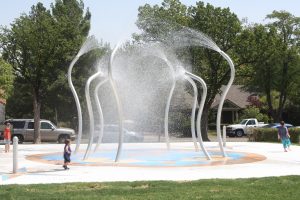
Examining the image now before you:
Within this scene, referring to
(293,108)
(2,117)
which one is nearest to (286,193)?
(293,108)

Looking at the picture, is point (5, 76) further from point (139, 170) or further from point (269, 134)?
point (269, 134)

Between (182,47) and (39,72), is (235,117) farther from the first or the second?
(39,72)

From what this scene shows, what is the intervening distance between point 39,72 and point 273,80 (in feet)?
73.9

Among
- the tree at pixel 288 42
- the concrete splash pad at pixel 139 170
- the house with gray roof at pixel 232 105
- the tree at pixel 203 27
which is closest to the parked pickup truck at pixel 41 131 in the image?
the tree at pixel 203 27

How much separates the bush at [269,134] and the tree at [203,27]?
3.58 meters

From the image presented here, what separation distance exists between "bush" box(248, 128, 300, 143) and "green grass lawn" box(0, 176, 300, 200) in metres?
20.7

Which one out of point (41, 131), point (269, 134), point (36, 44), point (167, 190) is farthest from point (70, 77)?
point (269, 134)

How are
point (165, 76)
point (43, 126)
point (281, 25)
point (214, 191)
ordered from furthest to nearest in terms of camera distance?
1. point (281, 25)
2. point (165, 76)
3. point (43, 126)
4. point (214, 191)

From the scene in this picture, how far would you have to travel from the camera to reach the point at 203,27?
33188mm

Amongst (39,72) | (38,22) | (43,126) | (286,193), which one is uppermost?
(38,22)

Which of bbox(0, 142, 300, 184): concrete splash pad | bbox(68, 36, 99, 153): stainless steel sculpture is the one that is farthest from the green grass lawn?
bbox(68, 36, 99, 153): stainless steel sculpture

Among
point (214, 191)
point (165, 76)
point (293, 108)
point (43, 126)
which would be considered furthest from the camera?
point (293, 108)

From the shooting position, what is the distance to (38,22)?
32.1 m

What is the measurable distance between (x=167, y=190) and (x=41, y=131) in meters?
25.1
